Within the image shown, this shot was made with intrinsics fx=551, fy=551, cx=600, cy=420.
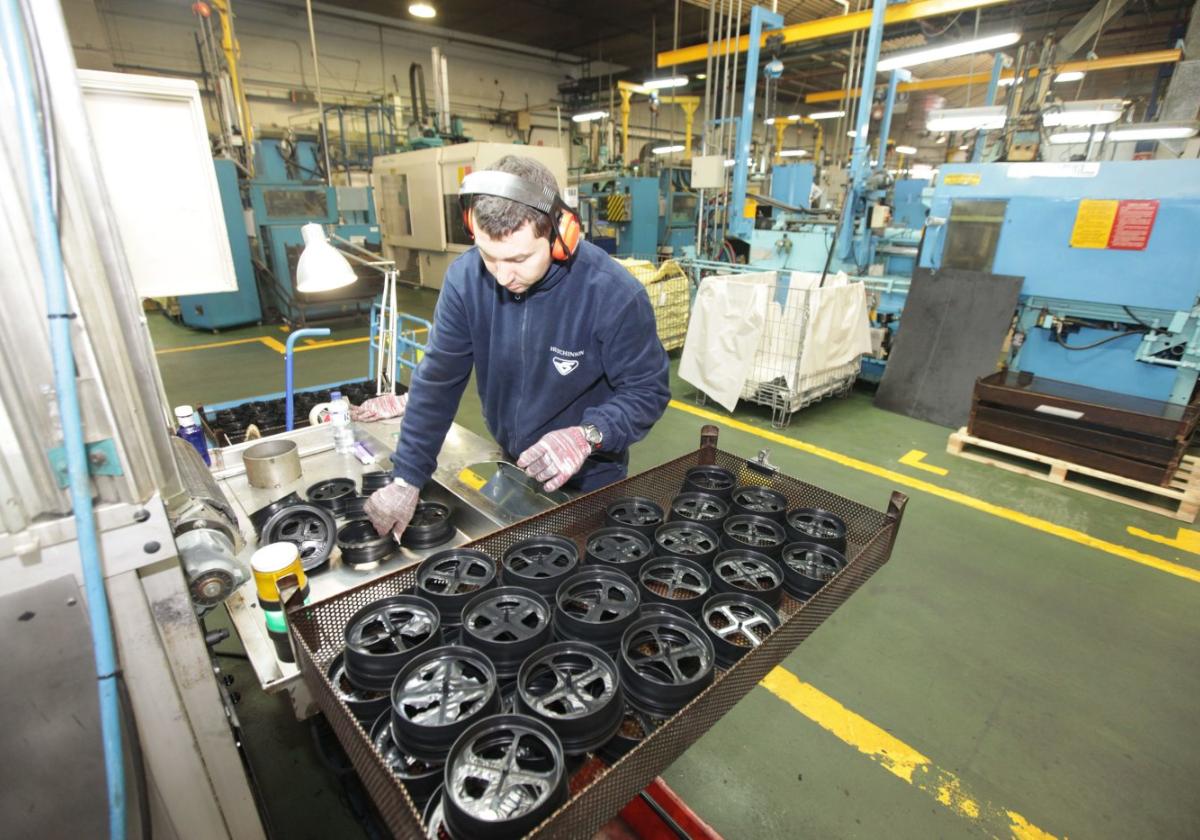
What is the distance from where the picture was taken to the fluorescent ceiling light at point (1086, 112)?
467cm

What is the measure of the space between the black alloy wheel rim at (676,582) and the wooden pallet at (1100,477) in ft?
11.5

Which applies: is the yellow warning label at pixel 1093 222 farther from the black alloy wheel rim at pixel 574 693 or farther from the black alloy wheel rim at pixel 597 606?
the black alloy wheel rim at pixel 574 693

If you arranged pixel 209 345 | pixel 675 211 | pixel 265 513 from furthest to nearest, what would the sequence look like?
pixel 675 211 < pixel 209 345 < pixel 265 513

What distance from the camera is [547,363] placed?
65.7 inches

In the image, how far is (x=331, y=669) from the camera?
3.12 feet

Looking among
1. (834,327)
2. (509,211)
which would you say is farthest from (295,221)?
(509,211)

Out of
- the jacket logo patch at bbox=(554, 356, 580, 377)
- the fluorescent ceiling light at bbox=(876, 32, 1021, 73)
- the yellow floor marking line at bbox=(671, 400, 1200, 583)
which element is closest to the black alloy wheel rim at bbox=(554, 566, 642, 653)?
the jacket logo patch at bbox=(554, 356, 580, 377)

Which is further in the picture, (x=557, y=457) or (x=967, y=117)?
(x=967, y=117)

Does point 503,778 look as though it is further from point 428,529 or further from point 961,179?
point 961,179

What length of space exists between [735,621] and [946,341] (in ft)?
13.5

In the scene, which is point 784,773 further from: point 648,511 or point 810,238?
point 810,238

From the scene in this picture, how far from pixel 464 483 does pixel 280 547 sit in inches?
30.9

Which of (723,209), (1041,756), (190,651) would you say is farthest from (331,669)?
(723,209)

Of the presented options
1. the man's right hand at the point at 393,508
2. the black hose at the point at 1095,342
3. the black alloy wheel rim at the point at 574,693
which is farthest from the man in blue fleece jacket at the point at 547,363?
the black hose at the point at 1095,342
